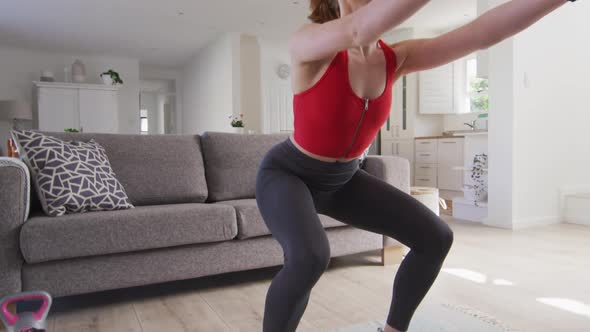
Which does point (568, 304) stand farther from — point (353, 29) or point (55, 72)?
point (55, 72)

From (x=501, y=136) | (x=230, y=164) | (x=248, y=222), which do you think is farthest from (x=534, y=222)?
(x=248, y=222)

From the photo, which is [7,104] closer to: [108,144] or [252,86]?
[252,86]

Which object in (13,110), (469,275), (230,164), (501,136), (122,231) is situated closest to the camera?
(122,231)

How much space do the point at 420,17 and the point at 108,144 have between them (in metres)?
5.32

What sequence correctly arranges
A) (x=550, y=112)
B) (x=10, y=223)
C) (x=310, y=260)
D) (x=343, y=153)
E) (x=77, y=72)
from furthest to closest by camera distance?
(x=77, y=72) < (x=550, y=112) < (x=10, y=223) < (x=343, y=153) < (x=310, y=260)

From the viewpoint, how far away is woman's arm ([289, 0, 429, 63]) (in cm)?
73

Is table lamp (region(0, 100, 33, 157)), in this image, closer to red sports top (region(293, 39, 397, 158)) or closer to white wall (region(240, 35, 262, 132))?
white wall (region(240, 35, 262, 132))

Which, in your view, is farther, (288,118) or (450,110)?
(288,118)

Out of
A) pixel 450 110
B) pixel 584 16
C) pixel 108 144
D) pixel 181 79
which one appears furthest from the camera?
pixel 181 79

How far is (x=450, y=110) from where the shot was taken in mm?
6961

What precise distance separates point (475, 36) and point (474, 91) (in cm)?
646

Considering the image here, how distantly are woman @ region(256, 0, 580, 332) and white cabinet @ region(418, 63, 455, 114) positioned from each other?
6014mm

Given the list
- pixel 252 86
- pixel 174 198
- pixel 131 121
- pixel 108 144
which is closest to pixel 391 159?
pixel 174 198

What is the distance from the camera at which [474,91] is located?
6.96 meters
